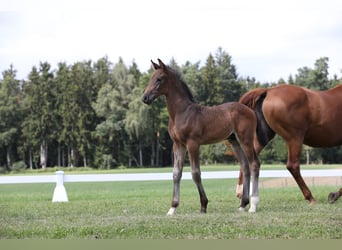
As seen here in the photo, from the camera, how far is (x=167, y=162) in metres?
53.8

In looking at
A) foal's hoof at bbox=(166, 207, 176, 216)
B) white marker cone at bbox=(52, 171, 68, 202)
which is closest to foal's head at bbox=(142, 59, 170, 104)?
foal's hoof at bbox=(166, 207, 176, 216)

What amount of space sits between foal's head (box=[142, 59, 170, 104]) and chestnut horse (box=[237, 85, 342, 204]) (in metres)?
2.20

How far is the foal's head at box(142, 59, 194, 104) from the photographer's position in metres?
7.80

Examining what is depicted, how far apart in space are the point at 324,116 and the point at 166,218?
393cm

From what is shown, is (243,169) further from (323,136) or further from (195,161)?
(323,136)

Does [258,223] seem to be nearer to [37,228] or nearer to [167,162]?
[37,228]

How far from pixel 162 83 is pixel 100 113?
49.1 metres

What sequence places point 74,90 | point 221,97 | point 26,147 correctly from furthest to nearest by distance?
point 74,90, point 26,147, point 221,97

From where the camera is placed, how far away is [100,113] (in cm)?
5638

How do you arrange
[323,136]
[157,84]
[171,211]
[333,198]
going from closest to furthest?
[171,211]
[157,84]
[333,198]
[323,136]

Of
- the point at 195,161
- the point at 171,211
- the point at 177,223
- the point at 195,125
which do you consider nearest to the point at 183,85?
the point at 195,125

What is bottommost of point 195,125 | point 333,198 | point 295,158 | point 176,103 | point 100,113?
point 333,198

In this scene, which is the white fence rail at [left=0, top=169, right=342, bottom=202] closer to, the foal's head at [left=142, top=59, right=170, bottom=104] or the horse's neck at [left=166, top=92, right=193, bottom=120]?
the horse's neck at [left=166, top=92, right=193, bottom=120]


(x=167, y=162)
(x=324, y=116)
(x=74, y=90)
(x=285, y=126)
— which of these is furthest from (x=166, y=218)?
(x=74, y=90)
